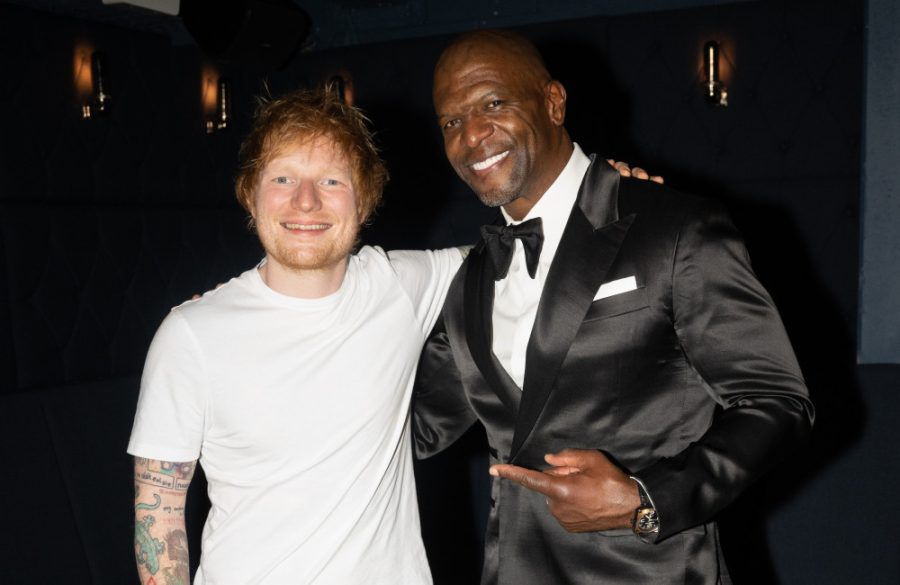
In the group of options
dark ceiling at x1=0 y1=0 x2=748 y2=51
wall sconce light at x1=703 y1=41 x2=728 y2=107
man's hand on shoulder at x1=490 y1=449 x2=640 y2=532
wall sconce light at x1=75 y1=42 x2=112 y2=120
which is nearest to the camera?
man's hand on shoulder at x1=490 y1=449 x2=640 y2=532

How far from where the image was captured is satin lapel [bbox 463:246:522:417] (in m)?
1.73

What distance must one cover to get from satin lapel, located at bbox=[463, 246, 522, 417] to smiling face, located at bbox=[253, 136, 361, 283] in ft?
0.93

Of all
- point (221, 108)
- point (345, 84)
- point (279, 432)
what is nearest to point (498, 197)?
point (279, 432)

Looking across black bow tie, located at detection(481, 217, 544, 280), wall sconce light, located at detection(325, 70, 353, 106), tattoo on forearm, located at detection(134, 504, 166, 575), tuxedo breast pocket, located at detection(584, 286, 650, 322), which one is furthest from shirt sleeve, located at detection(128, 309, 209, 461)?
wall sconce light, located at detection(325, 70, 353, 106)

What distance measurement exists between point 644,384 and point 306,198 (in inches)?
30.7

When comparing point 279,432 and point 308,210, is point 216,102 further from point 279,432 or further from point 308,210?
point 279,432

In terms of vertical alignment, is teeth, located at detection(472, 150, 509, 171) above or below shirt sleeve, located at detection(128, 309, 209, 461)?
above

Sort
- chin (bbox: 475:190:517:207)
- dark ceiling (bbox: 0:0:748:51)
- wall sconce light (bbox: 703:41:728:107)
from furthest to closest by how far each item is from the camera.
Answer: dark ceiling (bbox: 0:0:748:51) < wall sconce light (bbox: 703:41:728:107) < chin (bbox: 475:190:517:207)

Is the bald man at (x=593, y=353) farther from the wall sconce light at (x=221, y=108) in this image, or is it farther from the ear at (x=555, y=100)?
the wall sconce light at (x=221, y=108)

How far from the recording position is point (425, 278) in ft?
6.79

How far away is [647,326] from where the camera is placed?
1.57 meters

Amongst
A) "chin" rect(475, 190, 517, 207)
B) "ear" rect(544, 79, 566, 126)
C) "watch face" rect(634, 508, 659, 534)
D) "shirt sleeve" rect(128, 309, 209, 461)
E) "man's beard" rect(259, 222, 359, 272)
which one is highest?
"ear" rect(544, 79, 566, 126)

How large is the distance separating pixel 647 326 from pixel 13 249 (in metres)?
3.78

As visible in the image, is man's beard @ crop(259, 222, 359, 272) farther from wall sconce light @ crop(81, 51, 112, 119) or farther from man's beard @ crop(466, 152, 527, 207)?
wall sconce light @ crop(81, 51, 112, 119)
